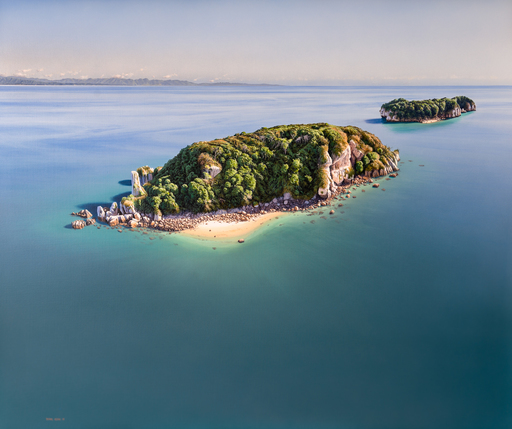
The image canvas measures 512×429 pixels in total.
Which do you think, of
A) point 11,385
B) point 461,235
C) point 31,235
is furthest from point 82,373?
point 461,235

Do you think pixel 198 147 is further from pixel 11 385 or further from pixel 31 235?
pixel 11 385

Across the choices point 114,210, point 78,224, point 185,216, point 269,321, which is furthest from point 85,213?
point 269,321

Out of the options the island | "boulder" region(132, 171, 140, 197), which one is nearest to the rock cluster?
the island

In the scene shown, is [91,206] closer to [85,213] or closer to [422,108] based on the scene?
[85,213]

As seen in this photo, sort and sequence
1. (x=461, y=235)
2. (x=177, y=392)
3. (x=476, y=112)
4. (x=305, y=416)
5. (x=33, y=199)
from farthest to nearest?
(x=476, y=112) < (x=33, y=199) < (x=461, y=235) < (x=177, y=392) < (x=305, y=416)

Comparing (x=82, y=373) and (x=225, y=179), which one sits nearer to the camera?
(x=82, y=373)

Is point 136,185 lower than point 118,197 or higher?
higher
